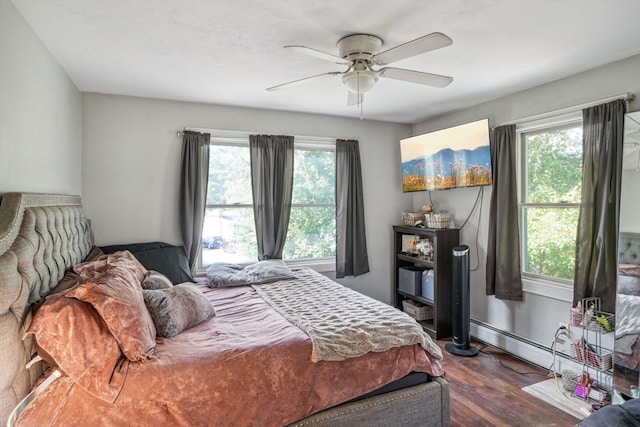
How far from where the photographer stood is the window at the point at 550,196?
296 centimetres

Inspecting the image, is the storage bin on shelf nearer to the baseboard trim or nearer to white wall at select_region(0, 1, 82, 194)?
the baseboard trim

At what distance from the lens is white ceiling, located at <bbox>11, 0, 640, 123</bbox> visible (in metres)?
1.82

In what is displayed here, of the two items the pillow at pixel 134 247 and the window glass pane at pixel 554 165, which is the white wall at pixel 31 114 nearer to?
the pillow at pixel 134 247

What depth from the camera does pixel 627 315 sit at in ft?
7.80

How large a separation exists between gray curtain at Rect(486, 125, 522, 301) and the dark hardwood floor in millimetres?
605

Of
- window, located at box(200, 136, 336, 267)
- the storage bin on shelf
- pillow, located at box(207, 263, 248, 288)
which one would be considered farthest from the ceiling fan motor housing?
the storage bin on shelf

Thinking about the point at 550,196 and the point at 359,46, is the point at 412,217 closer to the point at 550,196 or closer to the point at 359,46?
the point at 550,196

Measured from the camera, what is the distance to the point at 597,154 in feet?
8.61

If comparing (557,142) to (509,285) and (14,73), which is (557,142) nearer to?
(509,285)

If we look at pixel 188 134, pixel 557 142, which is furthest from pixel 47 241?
pixel 557 142

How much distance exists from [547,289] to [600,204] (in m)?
0.86

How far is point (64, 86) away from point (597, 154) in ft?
13.2

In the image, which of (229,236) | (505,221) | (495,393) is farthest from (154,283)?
(505,221)

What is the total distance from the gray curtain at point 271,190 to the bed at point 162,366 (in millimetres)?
1581
